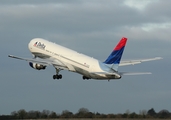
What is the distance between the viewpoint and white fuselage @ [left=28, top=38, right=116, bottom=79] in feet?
273

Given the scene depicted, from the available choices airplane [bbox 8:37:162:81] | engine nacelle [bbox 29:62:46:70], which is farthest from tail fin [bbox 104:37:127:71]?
engine nacelle [bbox 29:62:46:70]

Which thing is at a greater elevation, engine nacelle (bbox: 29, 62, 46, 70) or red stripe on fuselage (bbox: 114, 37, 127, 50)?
red stripe on fuselage (bbox: 114, 37, 127, 50)

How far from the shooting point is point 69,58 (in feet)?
300

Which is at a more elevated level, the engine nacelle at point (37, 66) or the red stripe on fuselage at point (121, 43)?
the red stripe on fuselage at point (121, 43)

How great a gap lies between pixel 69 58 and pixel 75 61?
106 inches

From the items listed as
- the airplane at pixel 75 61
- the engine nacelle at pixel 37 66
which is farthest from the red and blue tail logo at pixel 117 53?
the engine nacelle at pixel 37 66

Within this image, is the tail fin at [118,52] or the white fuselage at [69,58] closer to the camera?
the tail fin at [118,52]

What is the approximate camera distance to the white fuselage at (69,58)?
273ft

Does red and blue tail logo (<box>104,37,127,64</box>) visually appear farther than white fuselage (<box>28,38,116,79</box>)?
No

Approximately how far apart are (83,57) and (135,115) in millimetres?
19196

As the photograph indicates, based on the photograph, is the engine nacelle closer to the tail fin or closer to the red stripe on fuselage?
the tail fin

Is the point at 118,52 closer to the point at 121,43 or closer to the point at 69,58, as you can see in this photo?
the point at 121,43

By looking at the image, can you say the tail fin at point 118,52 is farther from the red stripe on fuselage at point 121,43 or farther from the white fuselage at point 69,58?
the white fuselage at point 69,58

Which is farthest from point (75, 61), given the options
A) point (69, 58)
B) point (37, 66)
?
point (37, 66)
